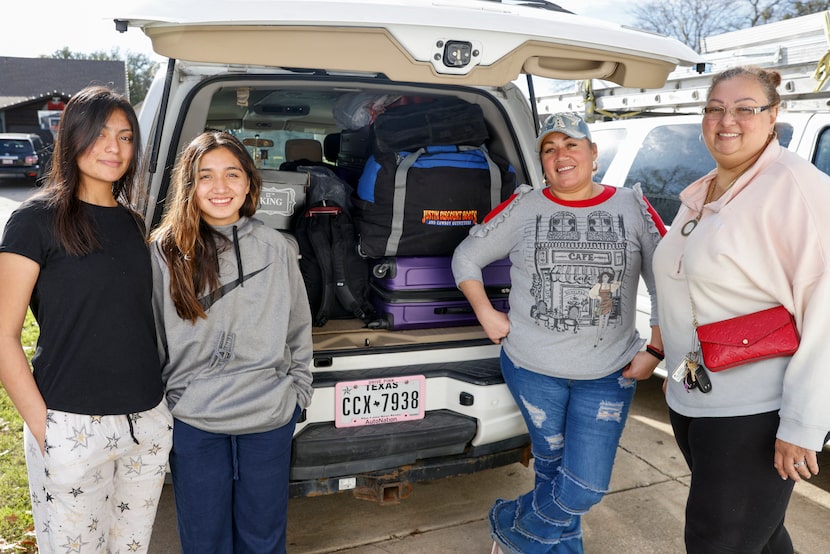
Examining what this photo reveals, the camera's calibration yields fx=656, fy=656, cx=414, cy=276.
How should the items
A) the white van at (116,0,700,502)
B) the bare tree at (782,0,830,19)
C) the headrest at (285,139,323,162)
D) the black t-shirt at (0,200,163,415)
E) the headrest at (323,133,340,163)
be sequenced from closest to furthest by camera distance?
the black t-shirt at (0,200,163,415) → the white van at (116,0,700,502) → the headrest at (285,139,323,162) → the headrest at (323,133,340,163) → the bare tree at (782,0,830,19)

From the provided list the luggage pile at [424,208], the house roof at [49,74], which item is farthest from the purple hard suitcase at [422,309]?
the house roof at [49,74]

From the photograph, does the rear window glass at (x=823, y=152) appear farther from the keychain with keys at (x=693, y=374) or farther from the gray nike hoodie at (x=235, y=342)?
the gray nike hoodie at (x=235, y=342)

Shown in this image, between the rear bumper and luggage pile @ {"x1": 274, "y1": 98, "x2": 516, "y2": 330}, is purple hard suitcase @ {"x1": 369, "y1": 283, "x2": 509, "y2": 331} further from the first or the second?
the rear bumper

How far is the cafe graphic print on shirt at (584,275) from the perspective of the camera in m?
2.31

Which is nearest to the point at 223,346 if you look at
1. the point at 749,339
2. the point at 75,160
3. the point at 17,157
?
the point at 75,160

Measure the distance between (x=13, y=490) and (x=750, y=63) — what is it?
15.6ft

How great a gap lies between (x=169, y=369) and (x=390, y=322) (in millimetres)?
1054

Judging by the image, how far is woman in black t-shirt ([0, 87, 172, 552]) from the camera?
1.74 m

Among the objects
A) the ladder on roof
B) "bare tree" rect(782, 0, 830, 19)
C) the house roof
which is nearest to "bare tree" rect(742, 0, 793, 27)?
"bare tree" rect(782, 0, 830, 19)

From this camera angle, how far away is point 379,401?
2516mm

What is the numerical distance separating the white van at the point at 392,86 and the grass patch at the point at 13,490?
1.37 m

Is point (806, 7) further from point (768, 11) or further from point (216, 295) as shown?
point (216, 295)

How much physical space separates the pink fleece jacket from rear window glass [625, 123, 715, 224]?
2.44 m

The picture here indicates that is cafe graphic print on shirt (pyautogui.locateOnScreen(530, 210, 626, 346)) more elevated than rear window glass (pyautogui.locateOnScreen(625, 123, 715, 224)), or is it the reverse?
rear window glass (pyautogui.locateOnScreen(625, 123, 715, 224))
